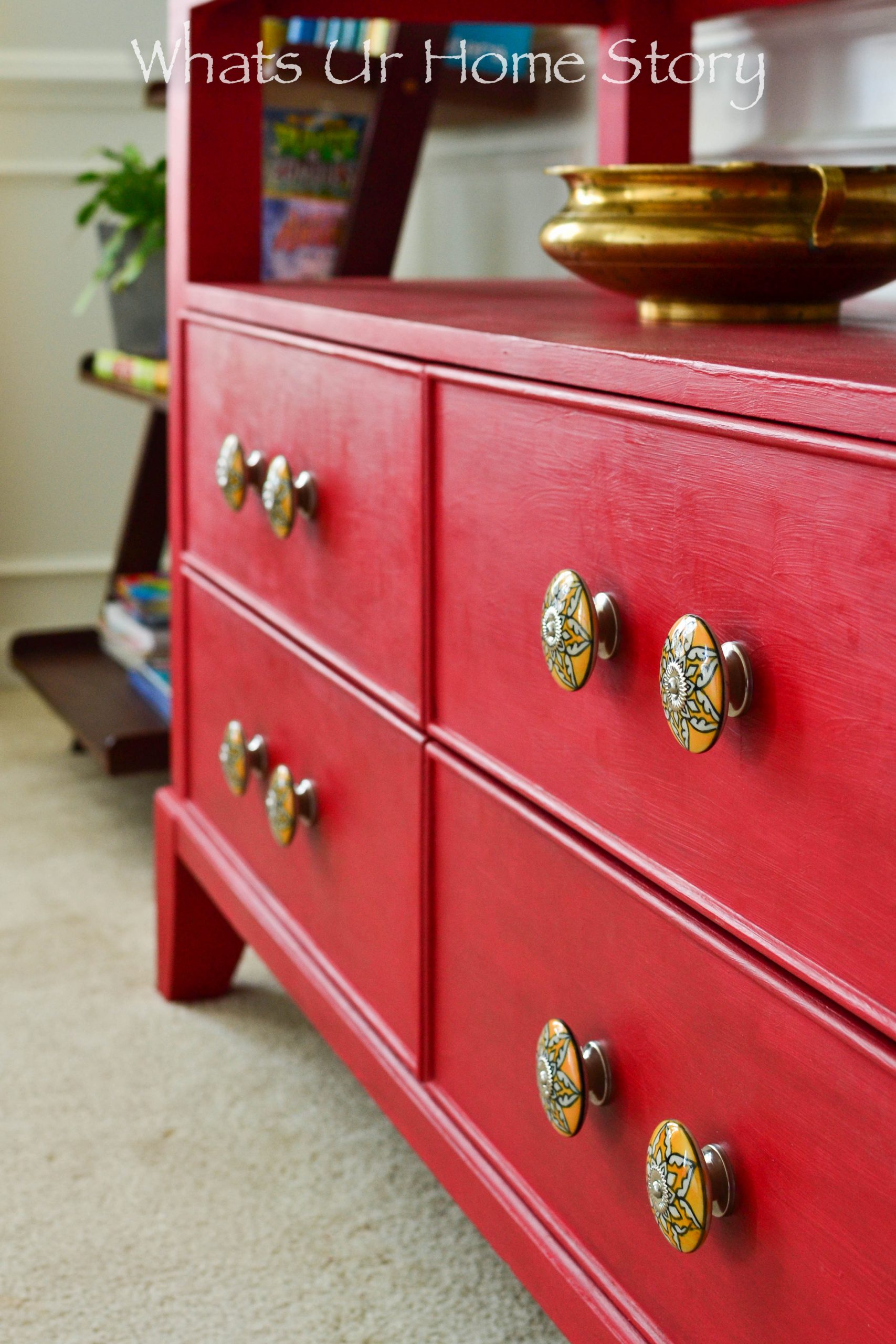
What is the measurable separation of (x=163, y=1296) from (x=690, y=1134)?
51 centimetres

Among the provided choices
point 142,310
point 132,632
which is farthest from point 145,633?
point 142,310

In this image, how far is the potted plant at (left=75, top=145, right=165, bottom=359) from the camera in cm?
193

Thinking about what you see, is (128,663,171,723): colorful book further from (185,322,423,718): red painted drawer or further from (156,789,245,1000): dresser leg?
(185,322,423,718): red painted drawer

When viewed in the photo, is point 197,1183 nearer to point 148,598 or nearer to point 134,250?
point 148,598

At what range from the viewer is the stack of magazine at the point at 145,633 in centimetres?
197

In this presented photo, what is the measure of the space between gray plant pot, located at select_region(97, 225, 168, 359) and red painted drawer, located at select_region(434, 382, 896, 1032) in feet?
4.29

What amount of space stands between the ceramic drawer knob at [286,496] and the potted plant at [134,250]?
98 centimetres

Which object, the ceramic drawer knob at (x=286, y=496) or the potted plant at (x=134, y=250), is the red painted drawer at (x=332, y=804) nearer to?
the ceramic drawer knob at (x=286, y=496)

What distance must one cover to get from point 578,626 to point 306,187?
1253mm

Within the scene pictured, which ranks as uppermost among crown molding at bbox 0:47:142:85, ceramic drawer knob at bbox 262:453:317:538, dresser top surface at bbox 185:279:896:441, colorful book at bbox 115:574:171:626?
crown molding at bbox 0:47:142:85

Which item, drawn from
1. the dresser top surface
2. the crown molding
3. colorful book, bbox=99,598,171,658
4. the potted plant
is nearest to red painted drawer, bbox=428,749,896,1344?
the dresser top surface

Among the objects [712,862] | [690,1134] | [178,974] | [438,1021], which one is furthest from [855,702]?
[178,974]

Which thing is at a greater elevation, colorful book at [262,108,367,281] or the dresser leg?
colorful book at [262,108,367,281]

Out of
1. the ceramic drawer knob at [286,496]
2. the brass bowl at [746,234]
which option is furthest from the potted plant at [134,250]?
the brass bowl at [746,234]
